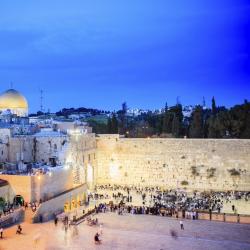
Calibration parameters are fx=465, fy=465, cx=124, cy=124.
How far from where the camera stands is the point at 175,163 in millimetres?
34188

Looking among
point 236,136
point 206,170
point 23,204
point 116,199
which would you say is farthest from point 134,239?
point 236,136

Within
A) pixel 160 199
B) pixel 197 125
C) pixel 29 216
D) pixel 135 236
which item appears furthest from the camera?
pixel 197 125

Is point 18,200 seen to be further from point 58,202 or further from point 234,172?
point 234,172

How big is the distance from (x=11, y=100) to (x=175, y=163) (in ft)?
47.2

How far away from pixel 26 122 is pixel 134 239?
57.4ft

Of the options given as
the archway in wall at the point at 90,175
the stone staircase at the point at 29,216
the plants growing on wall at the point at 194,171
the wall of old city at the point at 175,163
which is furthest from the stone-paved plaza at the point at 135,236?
the archway in wall at the point at 90,175

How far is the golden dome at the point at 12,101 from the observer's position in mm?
37812

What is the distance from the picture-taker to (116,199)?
1190 inches

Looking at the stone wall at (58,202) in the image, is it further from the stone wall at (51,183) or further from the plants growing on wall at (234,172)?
the plants growing on wall at (234,172)

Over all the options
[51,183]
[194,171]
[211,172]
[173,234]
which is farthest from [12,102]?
[173,234]

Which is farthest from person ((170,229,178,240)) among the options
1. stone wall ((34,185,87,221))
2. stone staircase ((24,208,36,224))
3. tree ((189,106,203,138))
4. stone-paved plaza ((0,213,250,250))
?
tree ((189,106,203,138))

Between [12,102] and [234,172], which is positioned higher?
[12,102]

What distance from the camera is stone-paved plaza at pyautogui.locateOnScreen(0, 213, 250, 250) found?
18484 millimetres

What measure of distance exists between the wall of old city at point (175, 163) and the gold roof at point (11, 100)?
7868 millimetres
